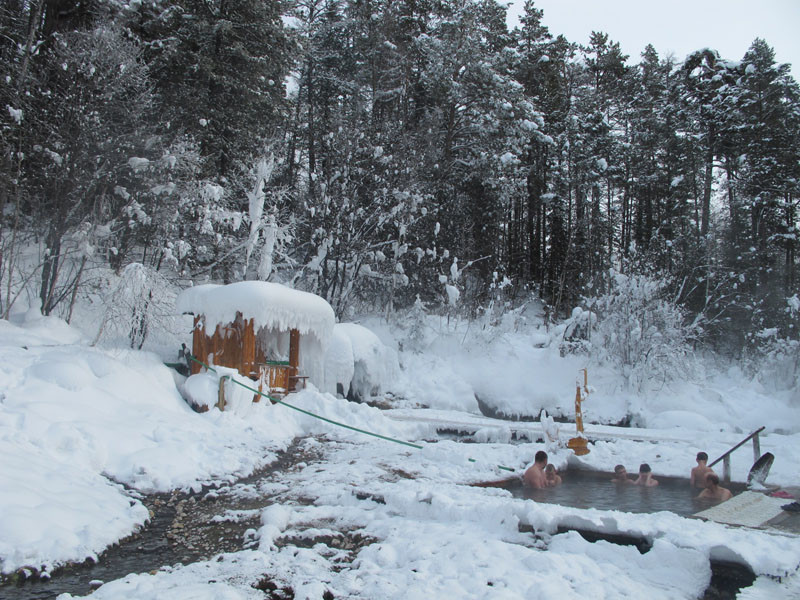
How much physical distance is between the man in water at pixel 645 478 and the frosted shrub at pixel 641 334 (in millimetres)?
7674

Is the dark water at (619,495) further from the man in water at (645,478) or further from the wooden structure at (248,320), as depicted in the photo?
the wooden structure at (248,320)

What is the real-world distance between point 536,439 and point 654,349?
6.18m

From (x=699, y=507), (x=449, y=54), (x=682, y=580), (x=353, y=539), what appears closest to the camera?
(x=682, y=580)

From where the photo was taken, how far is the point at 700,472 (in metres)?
7.93

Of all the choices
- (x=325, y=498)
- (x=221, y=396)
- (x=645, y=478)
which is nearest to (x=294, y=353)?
(x=221, y=396)

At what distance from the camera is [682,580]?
3.87 metres

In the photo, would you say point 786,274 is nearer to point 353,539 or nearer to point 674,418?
point 674,418

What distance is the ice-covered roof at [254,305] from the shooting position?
31.3 ft

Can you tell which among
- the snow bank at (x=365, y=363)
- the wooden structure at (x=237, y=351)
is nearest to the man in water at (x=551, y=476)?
the wooden structure at (x=237, y=351)

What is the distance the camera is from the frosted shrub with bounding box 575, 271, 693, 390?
1520cm

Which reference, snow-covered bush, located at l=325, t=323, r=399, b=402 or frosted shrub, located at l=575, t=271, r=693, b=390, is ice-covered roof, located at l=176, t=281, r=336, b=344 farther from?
frosted shrub, located at l=575, t=271, r=693, b=390

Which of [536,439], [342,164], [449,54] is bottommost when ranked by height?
[536,439]

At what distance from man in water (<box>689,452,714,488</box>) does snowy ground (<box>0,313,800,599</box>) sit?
623 mm

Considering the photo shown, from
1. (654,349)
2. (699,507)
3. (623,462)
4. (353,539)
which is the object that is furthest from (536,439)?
(353,539)
